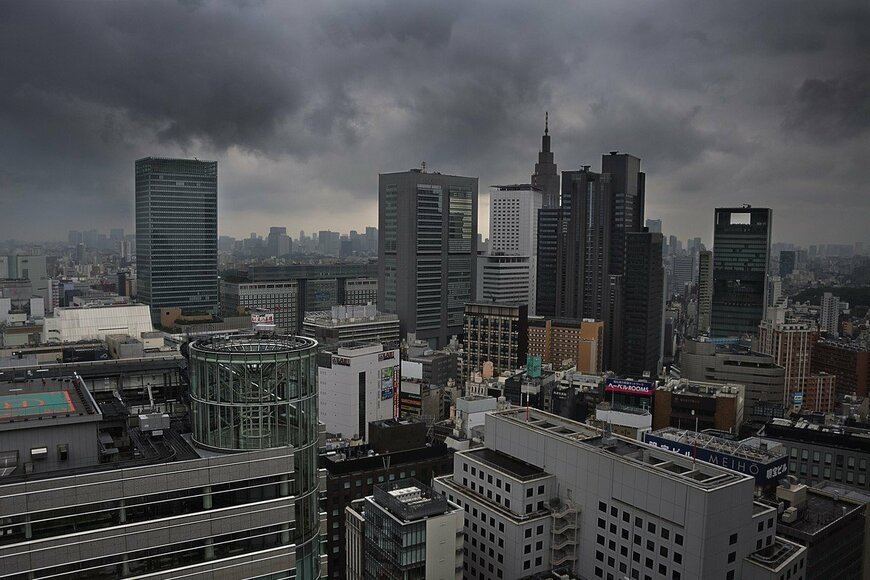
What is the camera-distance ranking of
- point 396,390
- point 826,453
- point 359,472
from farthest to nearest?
1. point 396,390
2. point 826,453
3. point 359,472

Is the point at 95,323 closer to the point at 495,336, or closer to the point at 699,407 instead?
the point at 495,336

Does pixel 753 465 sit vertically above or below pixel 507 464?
below

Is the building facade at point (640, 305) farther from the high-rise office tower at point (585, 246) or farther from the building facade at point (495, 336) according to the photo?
the building facade at point (495, 336)

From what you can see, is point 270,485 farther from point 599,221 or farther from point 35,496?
point 599,221

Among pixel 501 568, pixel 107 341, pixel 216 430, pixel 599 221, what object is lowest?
pixel 501 568

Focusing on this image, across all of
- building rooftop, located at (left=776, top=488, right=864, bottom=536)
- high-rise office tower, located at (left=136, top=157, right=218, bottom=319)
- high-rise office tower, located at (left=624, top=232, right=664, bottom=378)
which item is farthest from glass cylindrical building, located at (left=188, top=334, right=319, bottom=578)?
high-rise office tower, located at (left=136, top=157, right=218, bottom=319)

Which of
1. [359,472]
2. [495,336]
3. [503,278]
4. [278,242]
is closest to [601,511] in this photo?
[359,472]

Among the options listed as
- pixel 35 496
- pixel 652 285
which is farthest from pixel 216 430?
pixel 652 285
